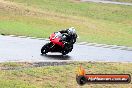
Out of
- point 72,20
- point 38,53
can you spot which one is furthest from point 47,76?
point 72,20

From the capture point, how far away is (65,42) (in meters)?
21.4

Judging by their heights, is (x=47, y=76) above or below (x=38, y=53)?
above

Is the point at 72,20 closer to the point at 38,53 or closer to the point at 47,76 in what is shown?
the point at 38,53

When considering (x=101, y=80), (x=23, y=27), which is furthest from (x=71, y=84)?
(x=23, y=27)

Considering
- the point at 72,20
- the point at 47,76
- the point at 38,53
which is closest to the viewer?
the point at 47,76

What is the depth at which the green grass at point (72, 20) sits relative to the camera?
101ft

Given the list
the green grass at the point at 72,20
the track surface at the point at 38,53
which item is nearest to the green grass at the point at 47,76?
the track surface at the point at 38,53

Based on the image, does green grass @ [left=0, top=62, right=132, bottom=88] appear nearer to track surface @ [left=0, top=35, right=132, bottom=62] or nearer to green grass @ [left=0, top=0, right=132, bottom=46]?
track surface @ [left=0, top=35, right=132, bottom=62]

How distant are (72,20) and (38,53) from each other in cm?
1946

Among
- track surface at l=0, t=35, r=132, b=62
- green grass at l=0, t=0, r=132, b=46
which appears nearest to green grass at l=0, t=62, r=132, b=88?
track surface at l=0, t=35, r=132, b=62

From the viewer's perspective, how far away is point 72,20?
40375 mm

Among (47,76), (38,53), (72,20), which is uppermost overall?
(47,76)

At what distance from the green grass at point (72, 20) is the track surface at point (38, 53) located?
3396 mm

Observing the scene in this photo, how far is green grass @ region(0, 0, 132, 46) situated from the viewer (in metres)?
30.7
